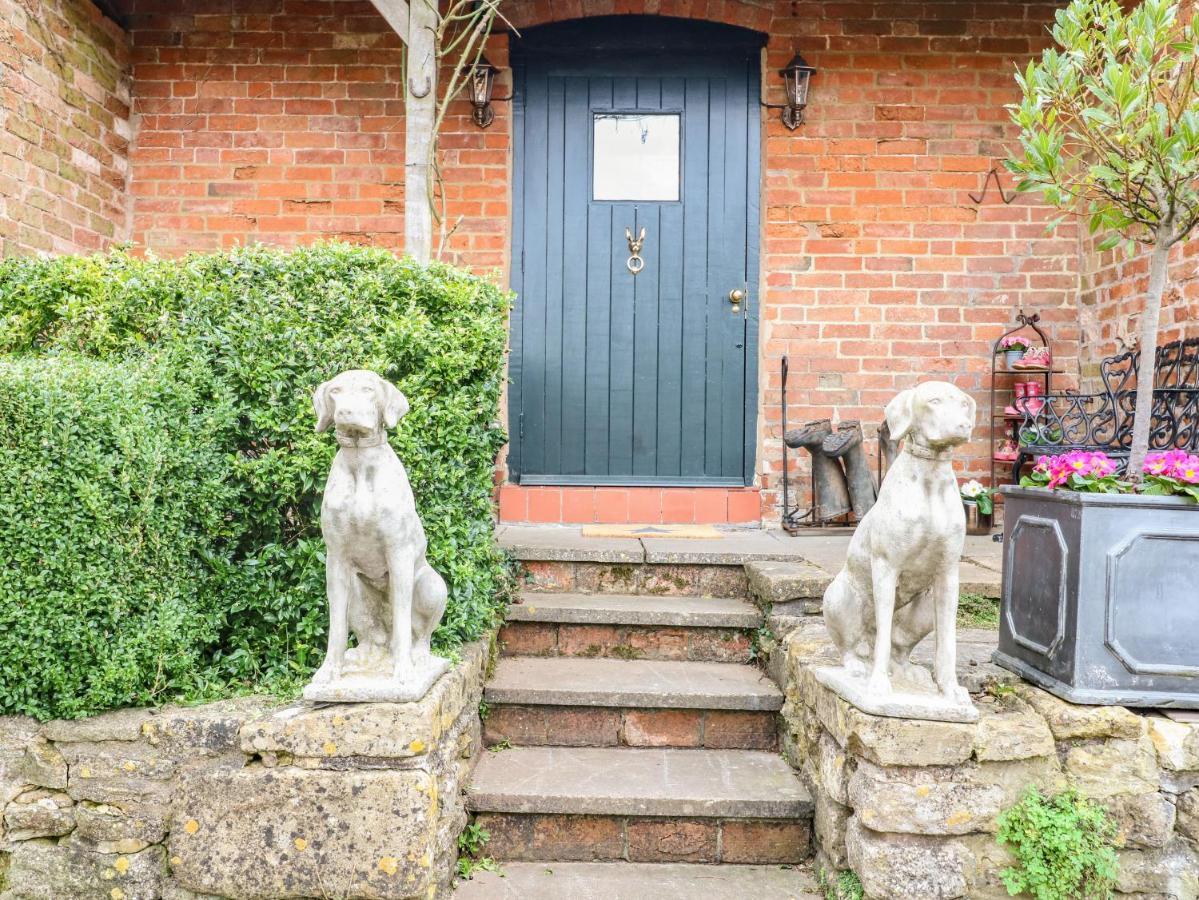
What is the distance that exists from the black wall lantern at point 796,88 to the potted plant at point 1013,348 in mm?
1730

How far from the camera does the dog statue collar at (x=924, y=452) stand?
215 centimetres

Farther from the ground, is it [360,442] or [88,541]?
[360,442]

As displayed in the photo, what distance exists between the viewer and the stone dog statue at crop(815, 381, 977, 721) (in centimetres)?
A: 212

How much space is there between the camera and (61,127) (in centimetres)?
448

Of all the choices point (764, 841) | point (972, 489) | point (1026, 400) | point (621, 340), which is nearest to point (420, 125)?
point (621, 340)

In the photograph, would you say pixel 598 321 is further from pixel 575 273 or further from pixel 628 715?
pixel 628 715

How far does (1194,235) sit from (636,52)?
10.2 ft

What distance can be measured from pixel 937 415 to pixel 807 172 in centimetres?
336

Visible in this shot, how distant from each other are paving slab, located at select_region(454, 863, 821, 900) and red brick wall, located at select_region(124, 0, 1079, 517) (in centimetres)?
265

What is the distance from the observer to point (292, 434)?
8.71 ft

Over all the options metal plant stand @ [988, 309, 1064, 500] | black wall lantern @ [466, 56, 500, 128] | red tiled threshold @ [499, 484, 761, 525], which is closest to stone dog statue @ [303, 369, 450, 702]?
red tiled threshold @ [499, 484, 761, 525]

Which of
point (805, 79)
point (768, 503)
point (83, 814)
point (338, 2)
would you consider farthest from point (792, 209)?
point (83, 814)

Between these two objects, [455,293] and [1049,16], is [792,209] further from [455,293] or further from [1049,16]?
[455,293]

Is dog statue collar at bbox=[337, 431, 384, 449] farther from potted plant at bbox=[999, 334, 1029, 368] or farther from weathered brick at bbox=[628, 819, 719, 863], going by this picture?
potted plant at bbox=[999, 334, 1029, 368]
